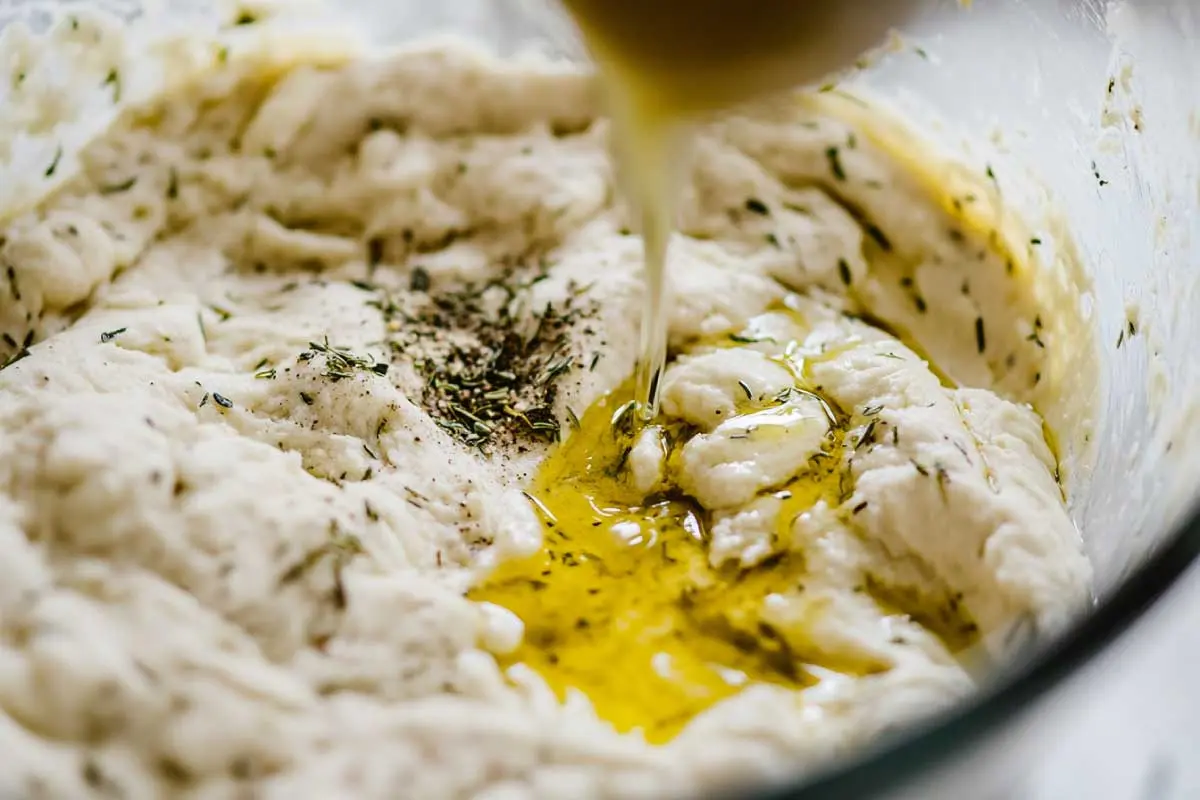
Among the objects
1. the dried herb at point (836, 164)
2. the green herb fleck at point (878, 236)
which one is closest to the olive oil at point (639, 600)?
the green herb fleck at point (878, 236)

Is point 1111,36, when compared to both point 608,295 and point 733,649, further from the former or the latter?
point 733,649

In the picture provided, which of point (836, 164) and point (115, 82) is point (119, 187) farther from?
point (836, 164)

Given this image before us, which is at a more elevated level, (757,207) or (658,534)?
(757,207)

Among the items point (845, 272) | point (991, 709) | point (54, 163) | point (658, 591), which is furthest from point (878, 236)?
point (54, 163)

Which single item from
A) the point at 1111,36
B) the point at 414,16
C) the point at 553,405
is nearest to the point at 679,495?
the point at 553,405

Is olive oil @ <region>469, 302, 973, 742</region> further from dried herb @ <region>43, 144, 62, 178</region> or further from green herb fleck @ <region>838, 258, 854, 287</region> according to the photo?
dried herb @ <region>43, 144, 62, 178</region>

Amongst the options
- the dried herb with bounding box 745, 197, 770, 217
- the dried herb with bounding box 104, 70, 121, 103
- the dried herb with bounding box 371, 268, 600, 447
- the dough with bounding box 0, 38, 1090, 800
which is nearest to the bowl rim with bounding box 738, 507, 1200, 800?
the dough with bounding box 0, 38, 1090, 800
